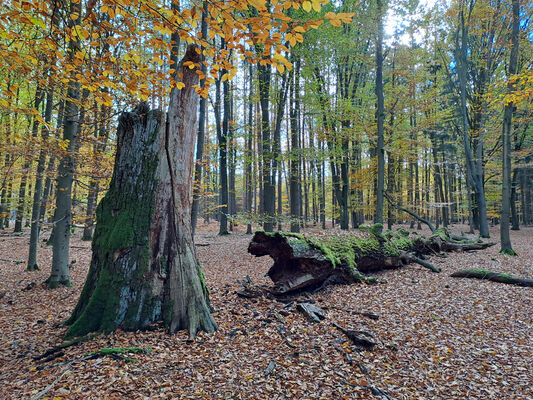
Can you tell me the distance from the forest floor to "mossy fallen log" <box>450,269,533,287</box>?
2.73 feet

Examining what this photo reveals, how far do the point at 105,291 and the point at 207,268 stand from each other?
5.61 meters

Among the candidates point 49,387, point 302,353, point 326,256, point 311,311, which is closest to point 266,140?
point 326,256

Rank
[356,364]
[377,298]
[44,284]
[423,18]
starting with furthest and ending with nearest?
[423,18], [44,284], [377,298], [356,364]

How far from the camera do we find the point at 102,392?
8.10 feet

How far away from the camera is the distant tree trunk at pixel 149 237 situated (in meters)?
3.57

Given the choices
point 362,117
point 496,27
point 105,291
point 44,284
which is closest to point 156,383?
point 105,291

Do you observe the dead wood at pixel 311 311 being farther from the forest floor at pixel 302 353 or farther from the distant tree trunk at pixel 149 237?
the distant tree trunk at pixel 149 237

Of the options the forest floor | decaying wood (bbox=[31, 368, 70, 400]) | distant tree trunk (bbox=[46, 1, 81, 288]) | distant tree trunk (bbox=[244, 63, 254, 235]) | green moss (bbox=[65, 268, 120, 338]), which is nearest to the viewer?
decaying wood (bbox=[31, 368, 70, 400])


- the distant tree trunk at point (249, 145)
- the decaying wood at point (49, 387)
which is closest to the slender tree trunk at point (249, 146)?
the distant tree trunk at point (249, 145)

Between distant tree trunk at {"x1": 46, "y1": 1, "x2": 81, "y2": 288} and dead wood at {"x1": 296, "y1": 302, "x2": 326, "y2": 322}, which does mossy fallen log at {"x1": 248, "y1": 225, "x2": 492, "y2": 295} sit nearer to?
dead wood at {"x1": 296, "y1": 302, "x2": 326, "y2": 322}

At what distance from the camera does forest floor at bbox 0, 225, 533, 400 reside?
269 centimetres

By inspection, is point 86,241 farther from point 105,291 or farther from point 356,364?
point 356,364

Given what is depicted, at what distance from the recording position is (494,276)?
6633 millimetres

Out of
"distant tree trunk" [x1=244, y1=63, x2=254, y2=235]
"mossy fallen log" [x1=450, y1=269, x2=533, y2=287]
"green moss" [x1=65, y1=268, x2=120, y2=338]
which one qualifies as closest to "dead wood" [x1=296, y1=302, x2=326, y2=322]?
"green moss" [x1=65, y1=268, x2=120, y2=338]
